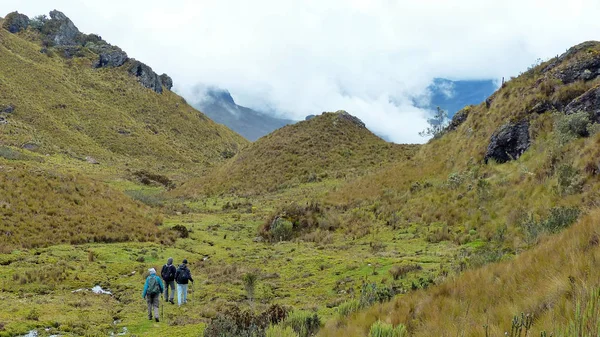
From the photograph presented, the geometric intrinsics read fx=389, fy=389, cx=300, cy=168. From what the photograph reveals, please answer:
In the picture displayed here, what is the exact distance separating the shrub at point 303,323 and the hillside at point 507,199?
1.91 ft

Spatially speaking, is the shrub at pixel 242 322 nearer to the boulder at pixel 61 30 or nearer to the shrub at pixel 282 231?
the shrub at pixel 282 231

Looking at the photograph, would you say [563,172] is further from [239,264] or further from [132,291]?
[132,291]

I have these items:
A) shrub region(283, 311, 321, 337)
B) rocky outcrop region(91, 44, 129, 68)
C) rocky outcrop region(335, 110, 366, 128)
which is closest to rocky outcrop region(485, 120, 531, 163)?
shrub region(283, 311, 321, 337)

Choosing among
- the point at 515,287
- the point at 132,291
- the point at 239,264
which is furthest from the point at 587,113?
the point at 132,291

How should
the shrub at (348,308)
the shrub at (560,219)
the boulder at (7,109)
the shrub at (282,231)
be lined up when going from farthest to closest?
the boulder at (7,109) → the shrub at (282,231) → the shrub at (560,219) → the shrub at (348,308)

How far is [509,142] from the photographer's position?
2358 cm

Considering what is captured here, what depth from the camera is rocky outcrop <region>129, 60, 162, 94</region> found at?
15050 centimetres

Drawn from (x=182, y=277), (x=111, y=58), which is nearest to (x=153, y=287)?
(x=182, y=277)

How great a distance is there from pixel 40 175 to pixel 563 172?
33.3 metres

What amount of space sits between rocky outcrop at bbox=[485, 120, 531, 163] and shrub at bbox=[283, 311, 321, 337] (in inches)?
758

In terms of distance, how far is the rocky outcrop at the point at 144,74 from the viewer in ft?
494

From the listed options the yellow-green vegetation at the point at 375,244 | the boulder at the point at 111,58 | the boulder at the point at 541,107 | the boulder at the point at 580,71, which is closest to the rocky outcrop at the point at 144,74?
the boulder at the point at 111,58

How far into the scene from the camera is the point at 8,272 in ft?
53.8

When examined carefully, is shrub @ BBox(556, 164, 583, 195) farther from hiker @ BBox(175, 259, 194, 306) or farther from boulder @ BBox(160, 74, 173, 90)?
boulder @ BBox(160, 74, 173, 90)
